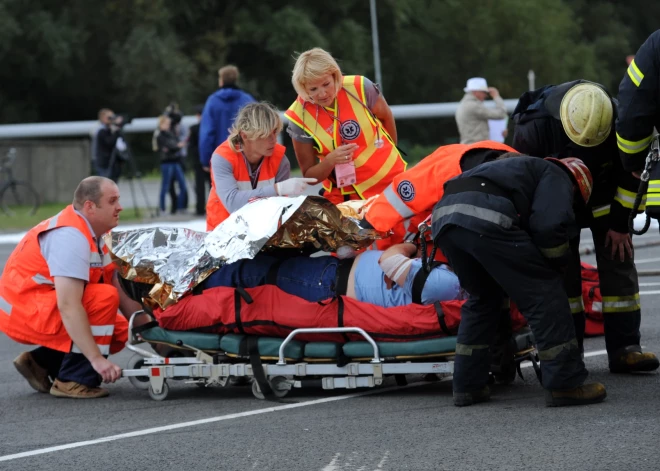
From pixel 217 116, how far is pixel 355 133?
5.78 meters

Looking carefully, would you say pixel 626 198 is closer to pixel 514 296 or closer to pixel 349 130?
pixel 514 296

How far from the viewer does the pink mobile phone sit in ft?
22.2

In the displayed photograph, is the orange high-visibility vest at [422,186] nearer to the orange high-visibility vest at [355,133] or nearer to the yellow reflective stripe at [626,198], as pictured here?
the yellow reflective stripe at [626,198]

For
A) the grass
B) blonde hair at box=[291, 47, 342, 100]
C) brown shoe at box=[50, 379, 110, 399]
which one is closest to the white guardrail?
the grass

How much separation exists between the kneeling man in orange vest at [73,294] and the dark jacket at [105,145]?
11100mm

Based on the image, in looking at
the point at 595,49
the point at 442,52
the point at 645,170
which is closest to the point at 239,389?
the point at 645,170

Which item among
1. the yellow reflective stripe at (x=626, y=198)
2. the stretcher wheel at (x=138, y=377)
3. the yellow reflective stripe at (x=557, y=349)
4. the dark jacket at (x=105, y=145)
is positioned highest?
the dark jacket at (x=105, y=145)

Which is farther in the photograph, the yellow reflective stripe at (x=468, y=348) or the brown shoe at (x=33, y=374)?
the brown shoe at (x=33, y=374)

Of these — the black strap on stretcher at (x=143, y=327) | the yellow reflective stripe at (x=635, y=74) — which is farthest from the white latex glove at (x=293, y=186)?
the yellow reflective stripe at (x=635, y=74)

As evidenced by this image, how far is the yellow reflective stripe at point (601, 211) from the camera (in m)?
6.09

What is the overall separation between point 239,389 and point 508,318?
5.29ft

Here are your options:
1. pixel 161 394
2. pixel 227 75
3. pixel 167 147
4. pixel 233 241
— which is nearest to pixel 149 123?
pixel 167 147

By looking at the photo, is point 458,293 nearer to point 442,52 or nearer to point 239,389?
point 239,389

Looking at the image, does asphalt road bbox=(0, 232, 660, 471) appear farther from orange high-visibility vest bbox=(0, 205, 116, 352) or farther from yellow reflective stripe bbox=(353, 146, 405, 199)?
yellow reflective stripe bbox=(353, 146, 405, 199)
